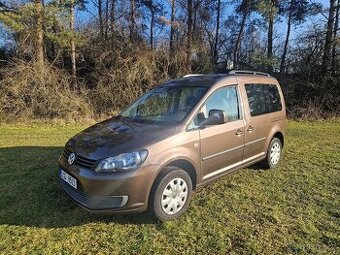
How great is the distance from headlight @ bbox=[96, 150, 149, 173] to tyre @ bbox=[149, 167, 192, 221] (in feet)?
1.25

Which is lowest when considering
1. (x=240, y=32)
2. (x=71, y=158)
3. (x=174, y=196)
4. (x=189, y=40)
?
(x=174, y=196)

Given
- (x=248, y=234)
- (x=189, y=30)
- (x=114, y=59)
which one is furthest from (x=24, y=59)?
(x=248, y=234)

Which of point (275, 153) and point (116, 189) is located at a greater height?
point (116, 189)

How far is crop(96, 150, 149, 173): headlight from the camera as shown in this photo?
3.86 m

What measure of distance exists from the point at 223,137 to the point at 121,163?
1.74 meters

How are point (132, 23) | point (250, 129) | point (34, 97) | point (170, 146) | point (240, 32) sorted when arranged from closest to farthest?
1. point (170, 146)
2. point (250, 129)
3. point (34, 97)
4. point (132, 23)
5. point (240, 32)

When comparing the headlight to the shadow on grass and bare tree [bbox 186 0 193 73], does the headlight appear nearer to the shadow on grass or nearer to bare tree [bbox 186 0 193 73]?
the shadow on grass

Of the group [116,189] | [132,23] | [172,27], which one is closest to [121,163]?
[116,189]

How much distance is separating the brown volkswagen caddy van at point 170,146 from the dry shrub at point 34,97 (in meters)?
8.89

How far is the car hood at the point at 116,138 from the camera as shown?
13.0 ft

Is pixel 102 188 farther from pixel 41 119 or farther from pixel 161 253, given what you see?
pixel 41 119

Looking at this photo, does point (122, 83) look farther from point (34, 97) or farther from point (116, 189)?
point (116, 189)

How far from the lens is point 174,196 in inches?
169

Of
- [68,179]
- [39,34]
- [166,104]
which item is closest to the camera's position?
[68,179]
